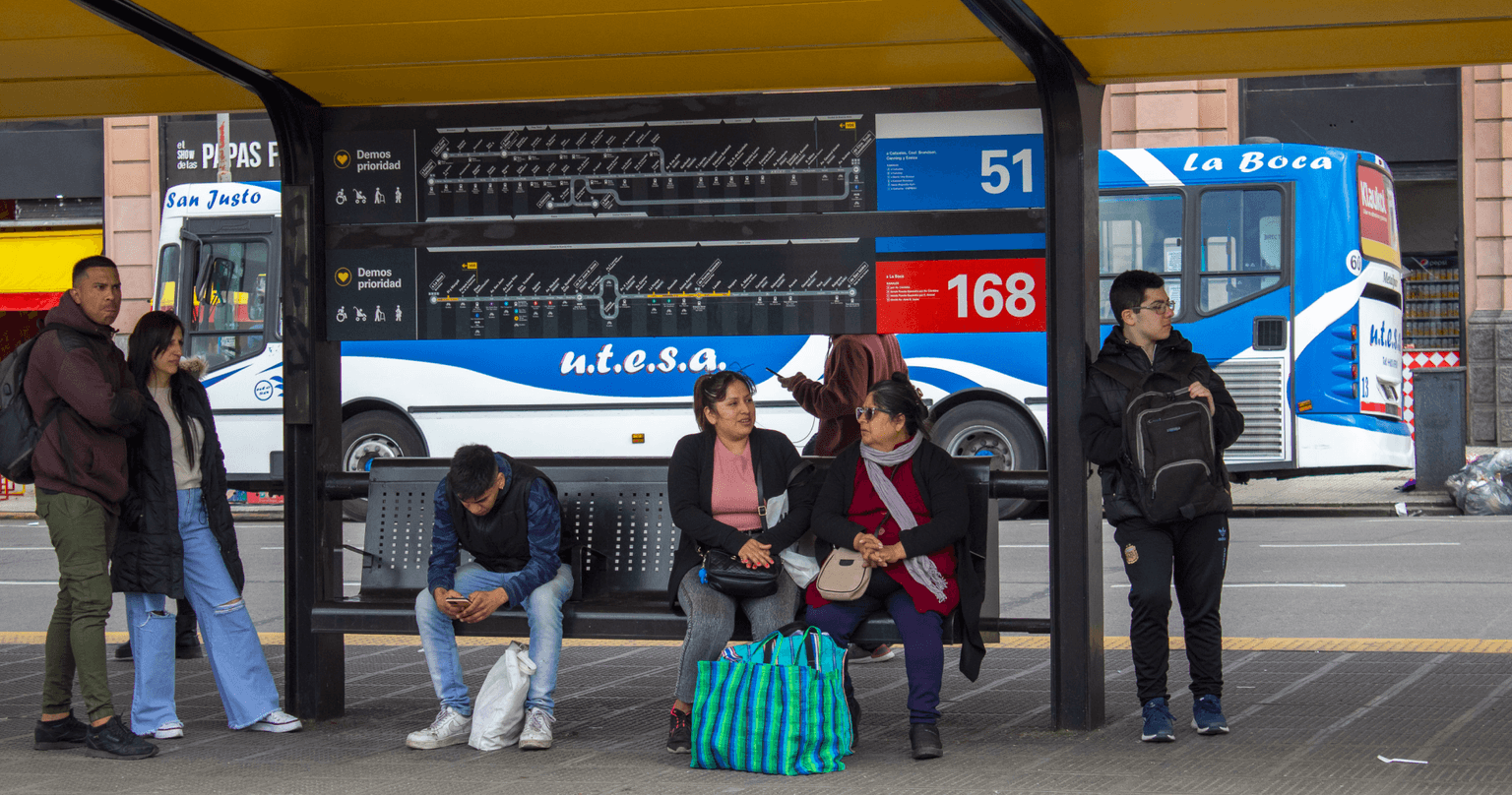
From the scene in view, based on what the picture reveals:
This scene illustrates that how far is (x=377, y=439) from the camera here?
47.9ft

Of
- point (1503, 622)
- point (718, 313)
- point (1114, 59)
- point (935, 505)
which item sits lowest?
point (1503, 622)

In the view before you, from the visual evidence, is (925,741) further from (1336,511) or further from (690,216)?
(1336,511)

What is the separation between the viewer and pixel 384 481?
20.6 feet

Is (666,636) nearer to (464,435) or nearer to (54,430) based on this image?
(54,430)

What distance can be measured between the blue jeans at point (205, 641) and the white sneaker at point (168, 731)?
20 millimetres

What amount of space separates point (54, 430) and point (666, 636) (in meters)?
2.24

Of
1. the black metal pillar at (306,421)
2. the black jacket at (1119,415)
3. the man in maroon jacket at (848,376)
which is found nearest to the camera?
the black jacket at (1119,415)

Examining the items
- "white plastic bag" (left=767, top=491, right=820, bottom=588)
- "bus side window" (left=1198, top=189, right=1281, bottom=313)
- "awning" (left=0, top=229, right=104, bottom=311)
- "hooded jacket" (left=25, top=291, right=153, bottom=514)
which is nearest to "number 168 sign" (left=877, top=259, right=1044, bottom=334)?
"white plastic bag" (left=767, top=491, right=820, bottom=588)

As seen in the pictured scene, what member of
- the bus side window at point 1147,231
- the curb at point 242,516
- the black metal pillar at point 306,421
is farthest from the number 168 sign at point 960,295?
the curb at point 242,516

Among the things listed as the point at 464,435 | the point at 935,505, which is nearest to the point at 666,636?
the point at 935,505

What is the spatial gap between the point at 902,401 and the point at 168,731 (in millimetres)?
2906

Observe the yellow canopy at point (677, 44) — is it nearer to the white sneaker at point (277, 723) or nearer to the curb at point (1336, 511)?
the white sneaker at point (277, 723)

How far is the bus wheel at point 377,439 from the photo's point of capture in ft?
47.2

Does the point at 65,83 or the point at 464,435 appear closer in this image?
the point at 65,83
